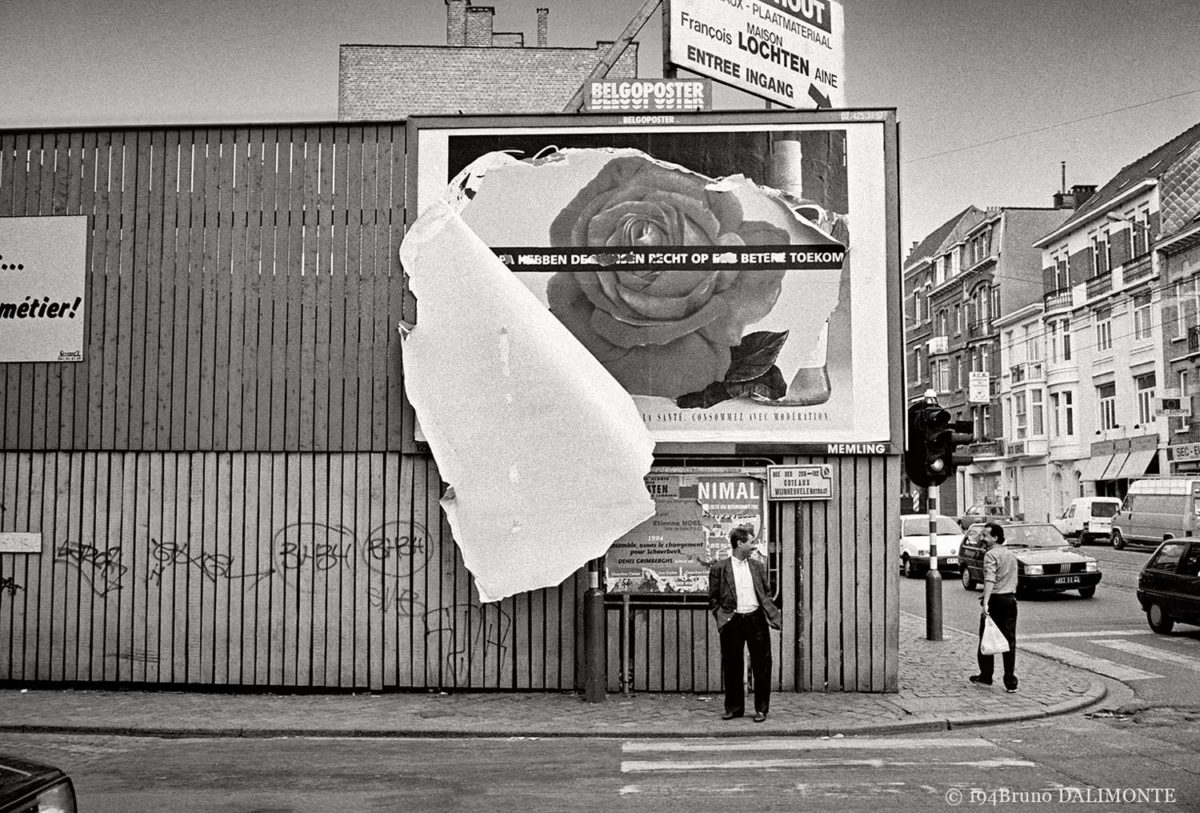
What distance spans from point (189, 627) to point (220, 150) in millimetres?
5336

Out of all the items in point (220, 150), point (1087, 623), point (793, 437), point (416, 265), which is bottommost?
point (1087, 623)

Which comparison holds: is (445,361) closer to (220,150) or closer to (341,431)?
(341,431)

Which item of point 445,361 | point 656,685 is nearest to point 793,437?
point 656,685

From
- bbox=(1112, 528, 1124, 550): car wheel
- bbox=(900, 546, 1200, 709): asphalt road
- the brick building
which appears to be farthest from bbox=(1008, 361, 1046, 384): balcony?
bbox=(900, 546, 1200, 709): asphalt road

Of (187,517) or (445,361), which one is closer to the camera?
(445,361)

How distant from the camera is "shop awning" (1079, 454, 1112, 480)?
52.7m

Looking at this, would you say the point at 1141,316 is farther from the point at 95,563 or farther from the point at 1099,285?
the point at 95,563

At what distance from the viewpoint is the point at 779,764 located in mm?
8406

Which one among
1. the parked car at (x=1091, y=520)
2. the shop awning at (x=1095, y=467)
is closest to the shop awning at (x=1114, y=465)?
the shop awning at (x=1095, y=467)

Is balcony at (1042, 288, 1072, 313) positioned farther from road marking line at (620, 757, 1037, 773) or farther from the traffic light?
road marking line at (620, 757, 1037, 773)

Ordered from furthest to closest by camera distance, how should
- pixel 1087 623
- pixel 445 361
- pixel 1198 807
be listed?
pixel 1087 623 < pixel 445 361 < pixel 1198 807

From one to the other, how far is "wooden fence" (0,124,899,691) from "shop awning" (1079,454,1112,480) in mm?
46222

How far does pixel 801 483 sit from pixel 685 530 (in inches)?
52.8

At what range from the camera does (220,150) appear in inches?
486
